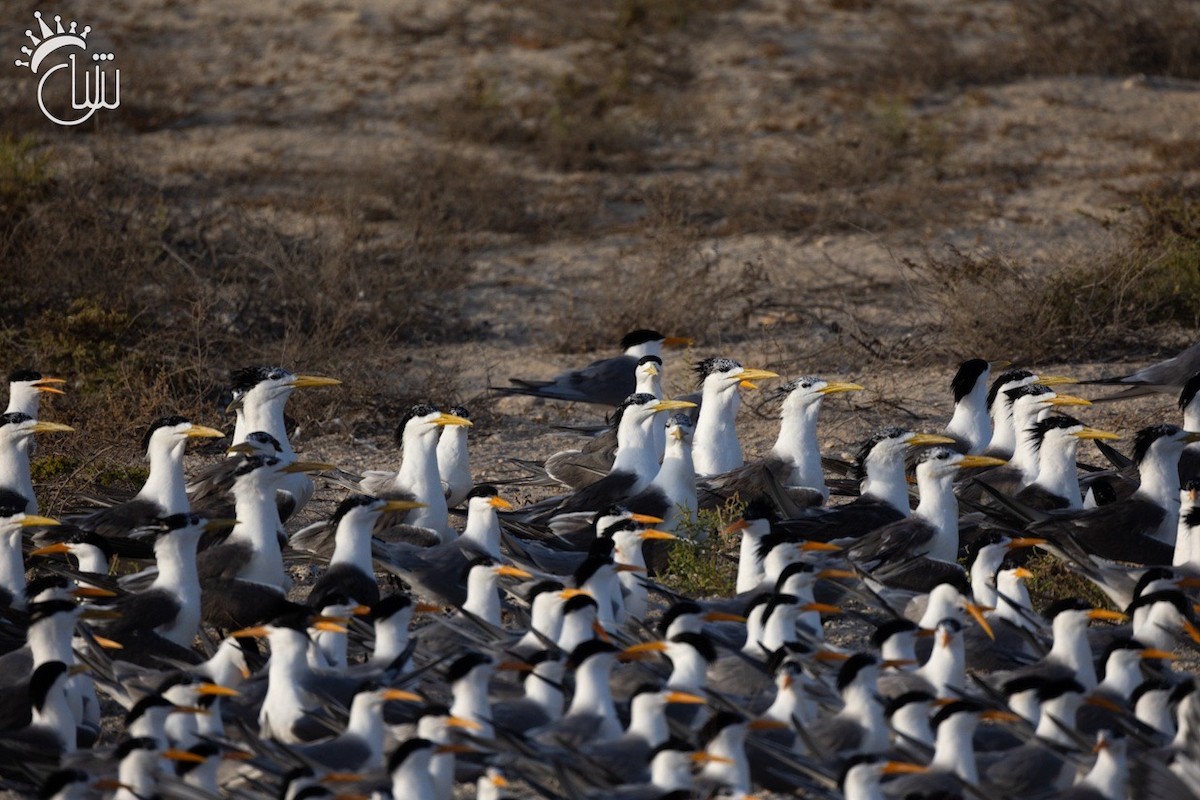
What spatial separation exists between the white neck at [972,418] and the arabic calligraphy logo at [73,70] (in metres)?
9.39

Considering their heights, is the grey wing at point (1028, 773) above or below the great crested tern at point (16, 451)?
below

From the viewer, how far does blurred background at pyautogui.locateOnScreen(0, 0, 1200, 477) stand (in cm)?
990

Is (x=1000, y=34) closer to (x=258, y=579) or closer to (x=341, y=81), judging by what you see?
(x=341, y=81)

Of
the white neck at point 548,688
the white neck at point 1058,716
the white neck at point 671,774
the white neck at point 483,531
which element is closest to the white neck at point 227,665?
the white neck at point 548,688

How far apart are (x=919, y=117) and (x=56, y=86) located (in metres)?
8.11

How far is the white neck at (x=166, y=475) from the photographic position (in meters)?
6.90

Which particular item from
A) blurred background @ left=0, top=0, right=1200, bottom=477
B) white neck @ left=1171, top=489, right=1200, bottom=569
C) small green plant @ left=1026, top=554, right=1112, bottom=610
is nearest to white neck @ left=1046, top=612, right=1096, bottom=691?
white neck @ left=1171, top=489, right=1200, bottom=569

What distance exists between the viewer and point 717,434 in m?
8.09

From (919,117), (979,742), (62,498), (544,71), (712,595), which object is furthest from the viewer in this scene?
(544,71)

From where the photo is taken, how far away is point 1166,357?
9.84 meters

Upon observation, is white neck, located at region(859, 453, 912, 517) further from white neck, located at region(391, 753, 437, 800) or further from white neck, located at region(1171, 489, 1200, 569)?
white neck, located at region(391, 753, 437, 800)

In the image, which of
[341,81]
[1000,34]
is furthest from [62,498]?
[1000,34]

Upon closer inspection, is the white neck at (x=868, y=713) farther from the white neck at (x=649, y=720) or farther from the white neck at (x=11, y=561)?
the white neck at (x=11, y=561)

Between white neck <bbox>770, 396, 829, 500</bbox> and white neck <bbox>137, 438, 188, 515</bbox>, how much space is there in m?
2.63
